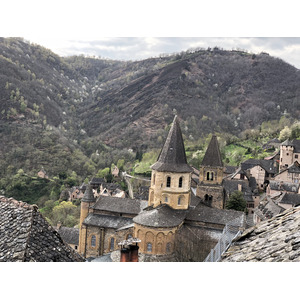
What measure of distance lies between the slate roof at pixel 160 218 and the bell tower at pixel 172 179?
557mm

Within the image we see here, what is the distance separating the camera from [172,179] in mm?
17812

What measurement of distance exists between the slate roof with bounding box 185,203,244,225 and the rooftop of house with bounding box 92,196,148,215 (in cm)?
331

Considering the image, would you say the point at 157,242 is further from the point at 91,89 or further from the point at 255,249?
the point at 91,89

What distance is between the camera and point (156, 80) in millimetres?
78938

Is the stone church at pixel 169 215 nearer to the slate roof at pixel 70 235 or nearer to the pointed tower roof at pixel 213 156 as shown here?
the pointed tower roof at pixel 213 156

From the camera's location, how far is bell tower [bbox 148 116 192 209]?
58.2ft

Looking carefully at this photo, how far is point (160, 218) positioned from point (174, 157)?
328 centimetres

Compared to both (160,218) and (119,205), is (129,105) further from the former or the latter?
(160,218)

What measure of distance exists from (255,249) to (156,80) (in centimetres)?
7617

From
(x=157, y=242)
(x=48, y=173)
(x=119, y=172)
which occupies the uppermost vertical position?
(x=157, y=242)

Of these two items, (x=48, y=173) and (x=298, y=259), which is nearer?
(x=298, y=259)

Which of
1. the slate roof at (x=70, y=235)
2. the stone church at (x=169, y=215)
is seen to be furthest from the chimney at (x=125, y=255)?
the slate roof at (x=70, y=235)

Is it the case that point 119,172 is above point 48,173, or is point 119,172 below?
below

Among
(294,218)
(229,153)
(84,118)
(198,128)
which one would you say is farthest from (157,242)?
(84,118)
